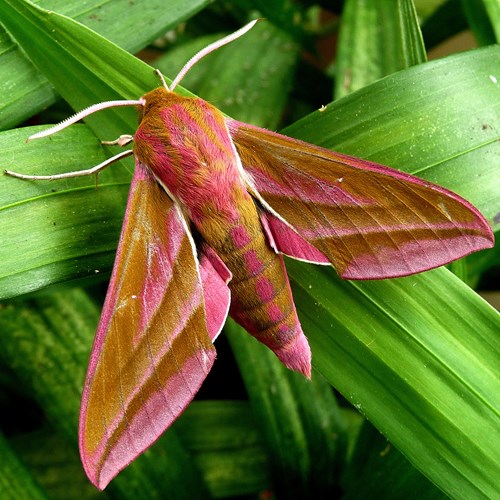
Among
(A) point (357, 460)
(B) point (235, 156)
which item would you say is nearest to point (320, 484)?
(A) point (357, 460)

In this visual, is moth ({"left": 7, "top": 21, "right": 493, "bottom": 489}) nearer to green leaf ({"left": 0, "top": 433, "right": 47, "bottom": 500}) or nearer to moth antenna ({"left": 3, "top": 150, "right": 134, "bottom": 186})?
moth antenna ({"left": 3, "top": 150, "right": 134, "bottom": 186})

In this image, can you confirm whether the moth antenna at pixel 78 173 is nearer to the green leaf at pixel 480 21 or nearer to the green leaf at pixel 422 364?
the green leaf at pixel 422 364

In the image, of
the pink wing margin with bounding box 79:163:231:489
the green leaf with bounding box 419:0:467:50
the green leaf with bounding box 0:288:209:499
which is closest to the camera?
A: the pink wing margin with bounding box 79:163:231:489

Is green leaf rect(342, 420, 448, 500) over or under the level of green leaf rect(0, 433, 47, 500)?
under

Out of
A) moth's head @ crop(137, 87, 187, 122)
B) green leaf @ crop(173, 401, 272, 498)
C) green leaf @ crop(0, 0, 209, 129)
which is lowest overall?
green leaf @ crop(173, 401, 272, 498)

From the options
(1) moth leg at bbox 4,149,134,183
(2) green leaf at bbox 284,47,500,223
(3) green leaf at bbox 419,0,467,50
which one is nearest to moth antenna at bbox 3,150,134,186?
(1) moth leg at bbox 4,149,134,183

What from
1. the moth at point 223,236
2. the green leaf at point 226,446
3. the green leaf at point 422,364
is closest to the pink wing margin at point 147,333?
the moth at point 223,236

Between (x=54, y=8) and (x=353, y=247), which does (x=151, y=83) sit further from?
(x=353, y=247)

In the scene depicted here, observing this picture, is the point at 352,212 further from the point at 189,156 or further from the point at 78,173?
the point at 78,173
